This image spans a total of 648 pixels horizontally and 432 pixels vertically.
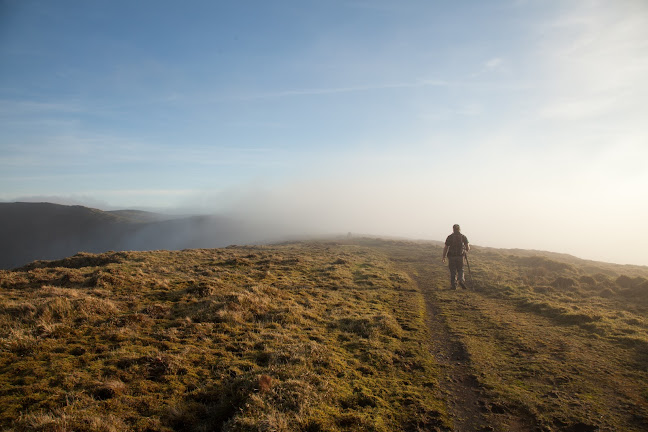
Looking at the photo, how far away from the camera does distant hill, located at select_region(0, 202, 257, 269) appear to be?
134 meters

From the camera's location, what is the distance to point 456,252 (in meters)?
18.9

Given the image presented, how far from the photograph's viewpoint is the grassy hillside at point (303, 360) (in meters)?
5.90

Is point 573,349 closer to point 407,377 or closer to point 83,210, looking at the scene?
point 407,377

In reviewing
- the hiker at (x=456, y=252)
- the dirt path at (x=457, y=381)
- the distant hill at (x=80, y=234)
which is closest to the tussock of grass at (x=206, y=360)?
the dirt path at (x=457, y=381)

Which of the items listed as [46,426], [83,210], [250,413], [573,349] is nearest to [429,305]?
[573,349]

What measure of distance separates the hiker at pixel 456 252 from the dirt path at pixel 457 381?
628 cm

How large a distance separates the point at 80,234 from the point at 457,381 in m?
188

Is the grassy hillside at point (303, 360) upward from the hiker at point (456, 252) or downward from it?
downward

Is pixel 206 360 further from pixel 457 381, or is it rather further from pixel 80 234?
pixel 80 234

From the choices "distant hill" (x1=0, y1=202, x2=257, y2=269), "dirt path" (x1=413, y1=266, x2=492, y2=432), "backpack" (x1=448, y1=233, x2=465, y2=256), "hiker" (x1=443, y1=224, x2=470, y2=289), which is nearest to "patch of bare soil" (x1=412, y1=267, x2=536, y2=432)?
"dirt path" (x1=413, y1=266, x2=492, y2=432)

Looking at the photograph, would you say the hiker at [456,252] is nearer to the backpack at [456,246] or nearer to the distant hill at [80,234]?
the backpack at [456,246]

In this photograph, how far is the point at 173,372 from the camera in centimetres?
724

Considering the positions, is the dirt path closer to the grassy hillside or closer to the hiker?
the grassy hillside

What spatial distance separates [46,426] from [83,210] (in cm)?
20288
